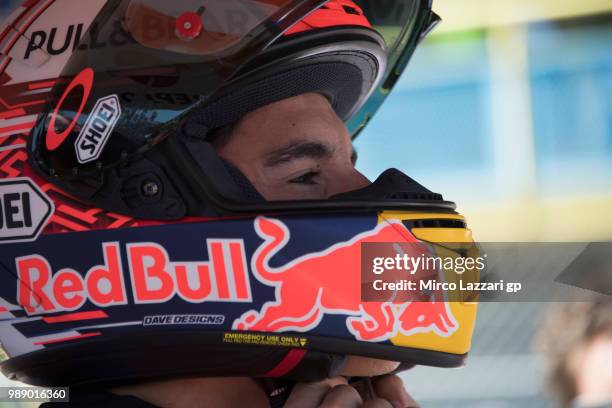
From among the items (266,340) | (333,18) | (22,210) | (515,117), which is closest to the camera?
(266,340)

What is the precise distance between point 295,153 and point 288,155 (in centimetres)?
1

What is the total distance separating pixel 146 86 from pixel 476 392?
7.27ft

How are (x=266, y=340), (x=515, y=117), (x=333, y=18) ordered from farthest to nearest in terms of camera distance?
(x=515, y=117) → (x=333, y=18) → (x=266, y=340)

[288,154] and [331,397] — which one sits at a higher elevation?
[288,154]

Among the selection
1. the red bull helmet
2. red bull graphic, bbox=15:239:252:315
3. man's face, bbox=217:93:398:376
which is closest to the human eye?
man's face, bbox=217:93:398:376

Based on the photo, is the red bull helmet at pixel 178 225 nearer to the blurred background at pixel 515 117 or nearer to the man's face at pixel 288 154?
the man's face at pixel 288 154

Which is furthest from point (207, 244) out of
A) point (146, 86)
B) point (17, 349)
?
point (17, 349)

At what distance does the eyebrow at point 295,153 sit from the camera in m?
1.62

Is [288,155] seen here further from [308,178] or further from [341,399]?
[341,399]

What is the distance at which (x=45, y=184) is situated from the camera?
61.4 inches

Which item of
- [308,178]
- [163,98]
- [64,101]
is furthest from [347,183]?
[64,101]

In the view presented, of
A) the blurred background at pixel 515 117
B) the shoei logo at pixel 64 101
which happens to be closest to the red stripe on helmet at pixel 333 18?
the shoei logo at pixel 64 101

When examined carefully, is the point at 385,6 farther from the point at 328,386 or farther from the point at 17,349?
the point at 17,349

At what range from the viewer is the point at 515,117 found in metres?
3.97
